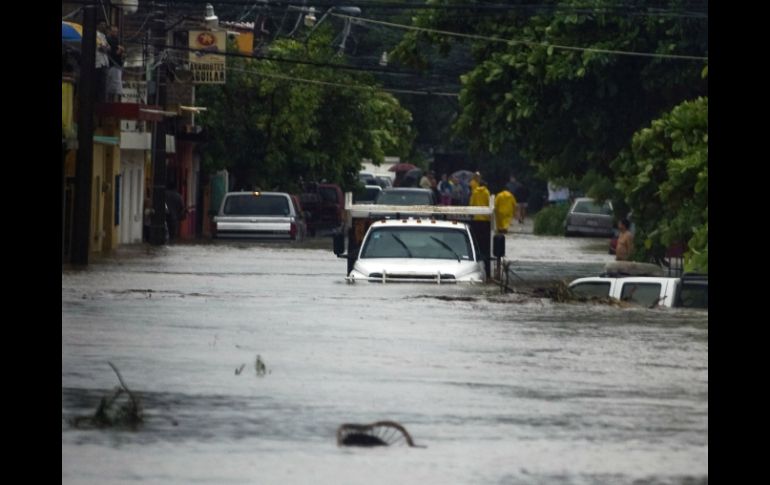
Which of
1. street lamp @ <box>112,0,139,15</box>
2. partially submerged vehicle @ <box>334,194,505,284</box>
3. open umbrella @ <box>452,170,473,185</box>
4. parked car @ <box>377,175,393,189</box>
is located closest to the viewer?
partially submerged vehicle @ <box>334,194,505,284</box>

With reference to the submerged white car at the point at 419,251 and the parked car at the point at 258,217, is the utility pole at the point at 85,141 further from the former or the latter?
the parked car at the point at 258,217

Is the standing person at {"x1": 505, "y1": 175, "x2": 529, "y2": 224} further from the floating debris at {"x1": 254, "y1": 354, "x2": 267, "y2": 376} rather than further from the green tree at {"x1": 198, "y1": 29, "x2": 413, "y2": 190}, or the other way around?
the floating debris at {"x1": 254, "y1": 354, "x2": 267, "y2": 376}

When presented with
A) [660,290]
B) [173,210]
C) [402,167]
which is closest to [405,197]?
[173,210]

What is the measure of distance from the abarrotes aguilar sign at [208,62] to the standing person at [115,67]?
5781 mm

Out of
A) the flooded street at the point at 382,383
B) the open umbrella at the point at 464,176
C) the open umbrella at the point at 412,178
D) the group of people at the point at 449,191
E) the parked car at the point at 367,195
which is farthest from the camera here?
the open umbrella at the point at 412,178

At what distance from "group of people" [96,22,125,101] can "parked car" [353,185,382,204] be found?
869 inches

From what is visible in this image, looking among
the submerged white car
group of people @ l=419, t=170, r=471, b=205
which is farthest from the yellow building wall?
group of people @ l=419, t=170, r=471, b=205

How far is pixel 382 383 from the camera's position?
16953 millimetres

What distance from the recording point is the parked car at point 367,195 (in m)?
66.7

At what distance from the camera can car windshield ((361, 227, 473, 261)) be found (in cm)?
2850

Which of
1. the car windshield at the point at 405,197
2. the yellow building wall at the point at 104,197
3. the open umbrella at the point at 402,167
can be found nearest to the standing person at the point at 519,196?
the open umbrella at the point at 402,167

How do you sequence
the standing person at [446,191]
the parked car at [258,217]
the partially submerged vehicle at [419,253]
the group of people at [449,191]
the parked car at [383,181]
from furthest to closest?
1. the parked car at [383,181]
2. the standing person at [446,191]
3. the group of people at [449,191]
4. the parked car at [258,217]
5. the partially submerged vehicle at [419,253]
